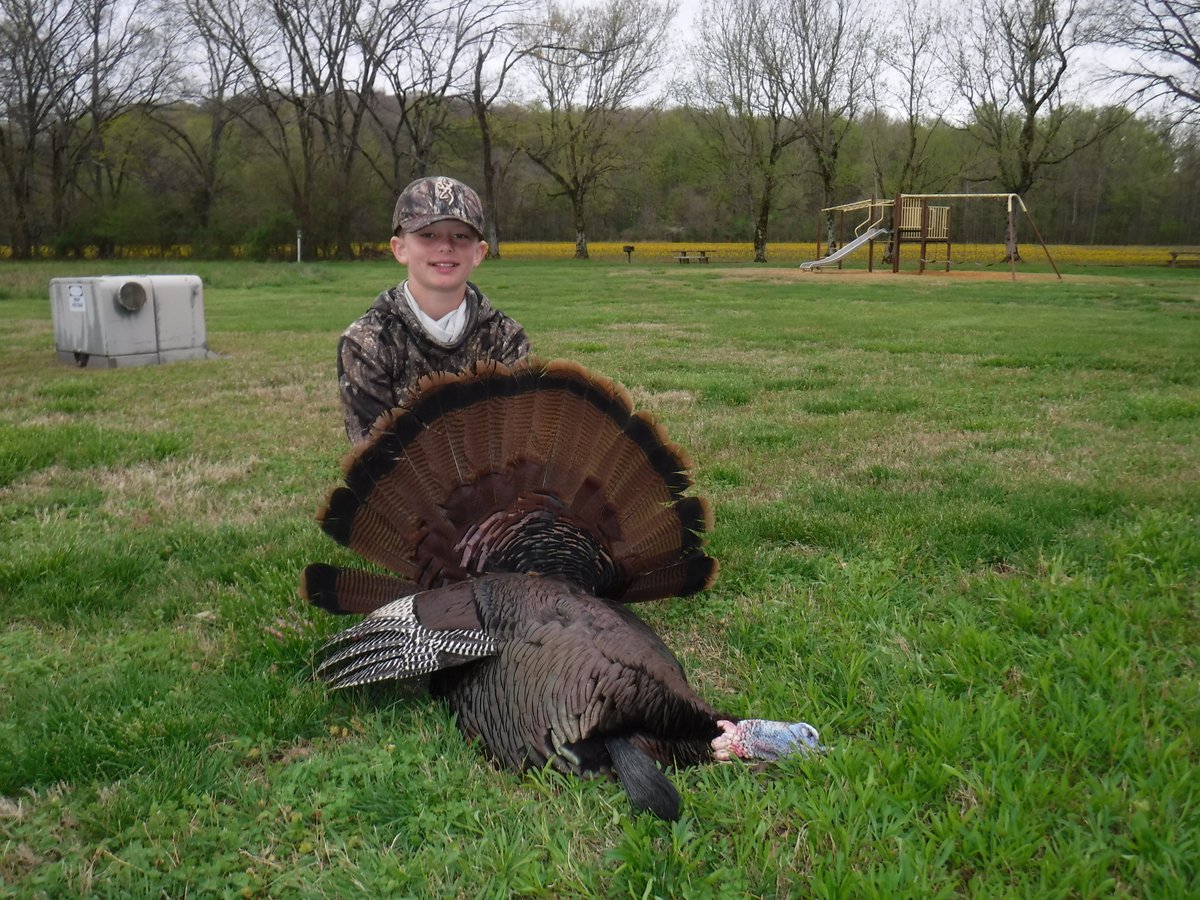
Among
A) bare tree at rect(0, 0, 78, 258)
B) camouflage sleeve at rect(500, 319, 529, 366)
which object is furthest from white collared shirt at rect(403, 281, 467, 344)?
bare tree at rect(0, 0, 78, 258)

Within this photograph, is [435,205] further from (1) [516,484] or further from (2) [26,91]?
(2) [26,91]

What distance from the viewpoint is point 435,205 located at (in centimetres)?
299

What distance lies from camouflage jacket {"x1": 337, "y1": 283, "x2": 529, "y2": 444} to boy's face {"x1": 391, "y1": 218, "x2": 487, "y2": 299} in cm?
12

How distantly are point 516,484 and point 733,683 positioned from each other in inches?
32.3

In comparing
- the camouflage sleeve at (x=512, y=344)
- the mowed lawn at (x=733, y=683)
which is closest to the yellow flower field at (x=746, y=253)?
the mowed lawn at (x=733, y=683)

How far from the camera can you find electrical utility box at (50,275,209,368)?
861 centimetres

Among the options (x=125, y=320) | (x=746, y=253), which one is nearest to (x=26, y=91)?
(x=746, y=253)

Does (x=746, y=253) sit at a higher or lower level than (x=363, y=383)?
higher

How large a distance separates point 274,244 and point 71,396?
3545 cm

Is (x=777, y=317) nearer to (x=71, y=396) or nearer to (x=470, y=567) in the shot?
(x=71, y=396)

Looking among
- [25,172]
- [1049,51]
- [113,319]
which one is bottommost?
[113,319]

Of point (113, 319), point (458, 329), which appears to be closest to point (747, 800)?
point (458, 329)

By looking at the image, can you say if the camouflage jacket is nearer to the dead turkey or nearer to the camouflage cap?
the camouflage cap

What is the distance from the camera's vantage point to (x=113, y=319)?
8.57m
